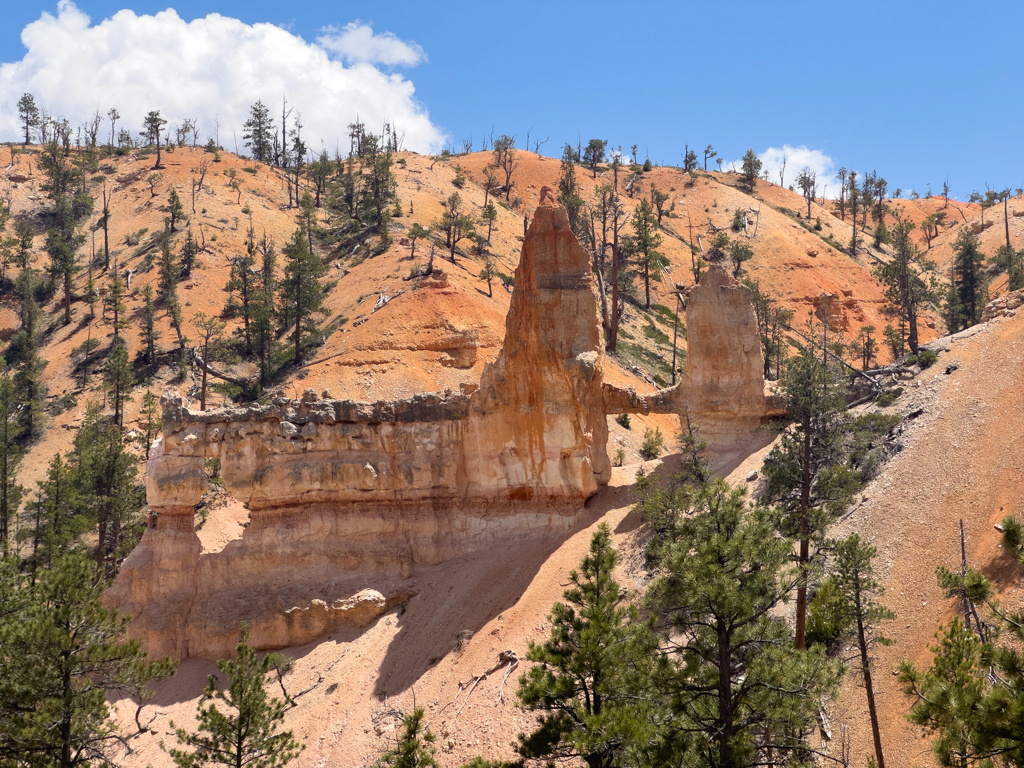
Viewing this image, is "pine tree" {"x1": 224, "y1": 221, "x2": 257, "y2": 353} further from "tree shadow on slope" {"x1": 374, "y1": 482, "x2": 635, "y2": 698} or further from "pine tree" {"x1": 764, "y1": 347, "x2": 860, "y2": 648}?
"pine tree" {"x1": 764, "y1": 347, "x2": 860, "y2": 648}

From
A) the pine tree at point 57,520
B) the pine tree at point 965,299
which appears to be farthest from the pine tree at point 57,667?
the pine tree at point 965,299

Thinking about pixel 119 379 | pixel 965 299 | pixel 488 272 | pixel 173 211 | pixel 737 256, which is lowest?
pixel 119 379

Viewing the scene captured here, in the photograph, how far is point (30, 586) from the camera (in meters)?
20.2

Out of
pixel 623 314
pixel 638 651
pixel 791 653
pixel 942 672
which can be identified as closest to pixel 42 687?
pixel 638 651

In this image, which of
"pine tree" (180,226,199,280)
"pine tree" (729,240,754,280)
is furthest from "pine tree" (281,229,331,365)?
"pine tree" (729,240,754,280)

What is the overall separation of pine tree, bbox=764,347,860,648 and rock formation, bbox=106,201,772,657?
8083 millimetres

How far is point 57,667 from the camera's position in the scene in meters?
18.4

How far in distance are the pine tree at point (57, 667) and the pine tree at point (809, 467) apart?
15877 millimetres

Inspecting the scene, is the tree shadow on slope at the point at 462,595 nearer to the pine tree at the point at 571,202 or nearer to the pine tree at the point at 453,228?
the pine tree at the point at 571,202

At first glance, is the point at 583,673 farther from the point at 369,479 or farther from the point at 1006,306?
the point at 1006,306

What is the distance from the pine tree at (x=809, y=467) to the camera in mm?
20812

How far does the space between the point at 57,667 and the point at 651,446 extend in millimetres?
32271

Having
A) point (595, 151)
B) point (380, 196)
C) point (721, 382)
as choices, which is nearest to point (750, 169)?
point (595, 151)

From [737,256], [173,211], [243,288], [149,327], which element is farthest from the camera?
[737,256]
